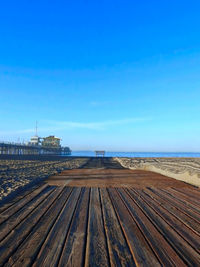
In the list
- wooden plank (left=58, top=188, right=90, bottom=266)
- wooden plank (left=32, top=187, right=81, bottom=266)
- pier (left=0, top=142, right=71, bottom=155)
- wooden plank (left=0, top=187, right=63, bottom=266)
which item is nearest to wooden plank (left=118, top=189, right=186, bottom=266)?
wooden plank (left=58, top=188, right=90, bottom=266)

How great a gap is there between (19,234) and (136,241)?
156 centimetres

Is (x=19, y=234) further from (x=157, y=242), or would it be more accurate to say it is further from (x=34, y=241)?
(x=157, y=242)

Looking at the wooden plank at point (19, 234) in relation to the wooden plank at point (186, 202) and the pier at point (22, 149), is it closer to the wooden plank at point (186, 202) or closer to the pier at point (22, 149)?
the wooden plank at point (186, 202)

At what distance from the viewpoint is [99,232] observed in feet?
7.98

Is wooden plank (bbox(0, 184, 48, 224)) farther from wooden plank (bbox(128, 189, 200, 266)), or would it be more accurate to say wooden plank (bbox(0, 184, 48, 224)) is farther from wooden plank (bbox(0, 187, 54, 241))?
wooden plank (bbox(128, 189, 200, 266))

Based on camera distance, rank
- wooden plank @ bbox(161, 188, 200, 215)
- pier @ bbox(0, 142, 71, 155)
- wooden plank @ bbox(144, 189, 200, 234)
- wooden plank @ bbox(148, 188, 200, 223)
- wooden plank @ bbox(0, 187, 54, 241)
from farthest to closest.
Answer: pier @ bbox(0, 142, 71, 155)
wooden plank @ bbox(161, 188, 200, 215)
wooden plank @ bbox(148, 188, 200, 223)
wooden plank @ bbox(144, 189, 200, 234)
wooden plank @ bbox(0, 187, 54, 241)

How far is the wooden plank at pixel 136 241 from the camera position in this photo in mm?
1808

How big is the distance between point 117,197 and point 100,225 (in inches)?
70.3

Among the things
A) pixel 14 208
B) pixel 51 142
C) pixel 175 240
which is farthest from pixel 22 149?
pixel 175 240

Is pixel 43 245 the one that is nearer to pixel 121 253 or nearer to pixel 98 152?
pixel 121 253

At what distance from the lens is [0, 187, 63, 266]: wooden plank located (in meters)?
1.92

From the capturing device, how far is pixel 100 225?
2.67 metres

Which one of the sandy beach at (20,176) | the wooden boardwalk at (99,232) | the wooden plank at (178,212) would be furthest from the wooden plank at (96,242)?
the sandy beach at (20,176)

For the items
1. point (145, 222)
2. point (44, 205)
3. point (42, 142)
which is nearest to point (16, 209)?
point (44, 205)
